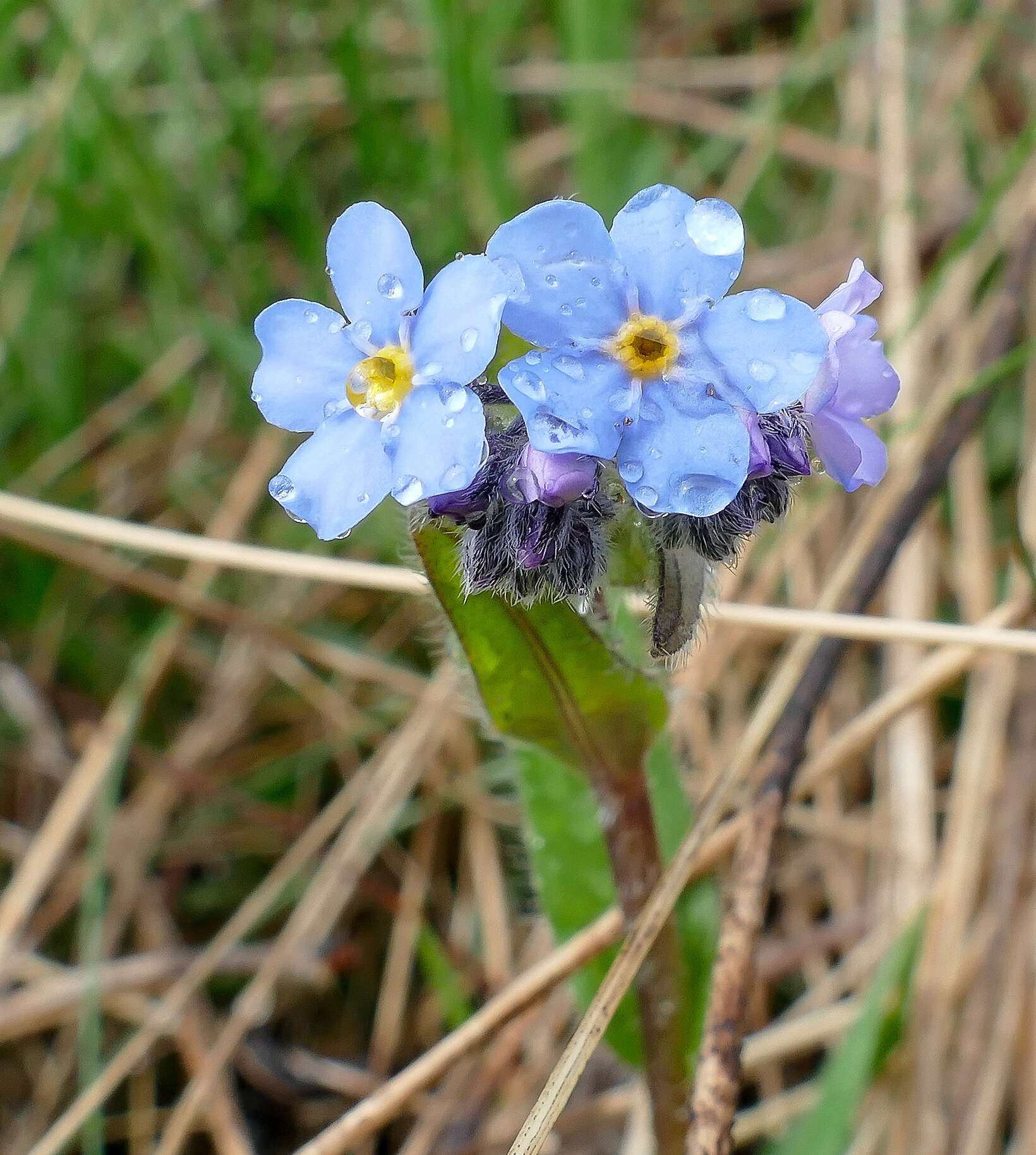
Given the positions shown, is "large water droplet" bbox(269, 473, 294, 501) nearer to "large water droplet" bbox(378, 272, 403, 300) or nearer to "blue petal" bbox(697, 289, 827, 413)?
"large water droplet" bbox(378, 272, 403, 300)

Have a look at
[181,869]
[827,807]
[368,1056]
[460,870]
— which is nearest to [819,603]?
[827,807]

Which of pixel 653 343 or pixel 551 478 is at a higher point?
pixel 653 343

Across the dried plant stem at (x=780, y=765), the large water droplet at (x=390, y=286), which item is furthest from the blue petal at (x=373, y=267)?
the dried plant stem at (x=780, y=765)

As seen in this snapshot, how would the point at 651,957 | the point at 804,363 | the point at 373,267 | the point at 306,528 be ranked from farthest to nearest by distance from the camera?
1. the point at 306,528
2. the point at 651,957
3. the point at 373,267
4. the point at 804,363

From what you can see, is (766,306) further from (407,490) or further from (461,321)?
(407,490)

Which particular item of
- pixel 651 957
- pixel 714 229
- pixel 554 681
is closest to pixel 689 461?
pixel 714 229

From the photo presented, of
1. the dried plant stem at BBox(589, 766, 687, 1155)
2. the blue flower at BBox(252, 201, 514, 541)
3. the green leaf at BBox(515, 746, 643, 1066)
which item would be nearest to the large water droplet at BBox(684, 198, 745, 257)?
the blue flower at BBox(252, 201, 514, 541)

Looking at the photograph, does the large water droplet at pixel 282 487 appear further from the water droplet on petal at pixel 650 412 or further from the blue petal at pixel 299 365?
the water droplet on petal at pixel 650 412
